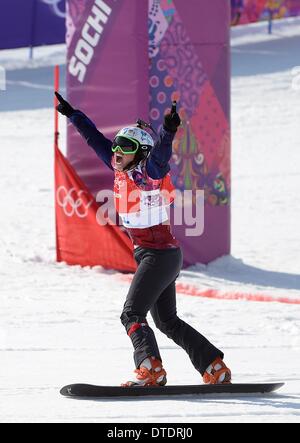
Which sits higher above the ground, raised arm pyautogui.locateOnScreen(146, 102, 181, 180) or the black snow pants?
raised arm pyautogui.locateOnScreen(146, 102, 181, 180)

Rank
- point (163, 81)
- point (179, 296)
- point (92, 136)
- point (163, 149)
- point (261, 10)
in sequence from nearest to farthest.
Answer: point (163, 149) → point (92, 136) → point (179, 296) → point (163, 81) → point (261, 10)

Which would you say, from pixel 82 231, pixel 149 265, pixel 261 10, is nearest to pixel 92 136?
pixel 149 265

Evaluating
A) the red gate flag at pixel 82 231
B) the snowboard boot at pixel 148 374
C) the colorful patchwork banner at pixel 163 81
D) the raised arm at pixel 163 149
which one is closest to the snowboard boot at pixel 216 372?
the snowboard boot at pixel 148 374

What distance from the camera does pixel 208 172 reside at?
11039 millimetres

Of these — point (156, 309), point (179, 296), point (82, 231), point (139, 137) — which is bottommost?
point (179, 296)

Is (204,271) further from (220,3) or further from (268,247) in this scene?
(220,3)

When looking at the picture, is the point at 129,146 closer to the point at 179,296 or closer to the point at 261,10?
the point at 179,296

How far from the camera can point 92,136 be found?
6.74m

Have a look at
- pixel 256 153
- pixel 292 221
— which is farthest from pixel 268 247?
pixel 256 153

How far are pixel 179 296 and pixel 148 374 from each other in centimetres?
363

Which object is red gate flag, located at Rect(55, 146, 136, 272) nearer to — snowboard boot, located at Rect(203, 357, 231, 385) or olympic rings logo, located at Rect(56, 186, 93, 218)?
olympic rings logo, located at Rect(56, 186, 93, 218)

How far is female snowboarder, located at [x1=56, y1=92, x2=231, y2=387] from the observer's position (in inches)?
248

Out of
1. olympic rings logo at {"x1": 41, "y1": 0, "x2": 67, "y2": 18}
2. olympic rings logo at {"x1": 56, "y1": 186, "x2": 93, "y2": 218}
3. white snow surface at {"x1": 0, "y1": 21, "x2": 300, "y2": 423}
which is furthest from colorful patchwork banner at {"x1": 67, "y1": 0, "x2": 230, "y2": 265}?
olympic rings logo at {"x1": 41, "y1": 0, "x2": 67, "y2": 18}

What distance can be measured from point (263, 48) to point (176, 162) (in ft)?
33.3
